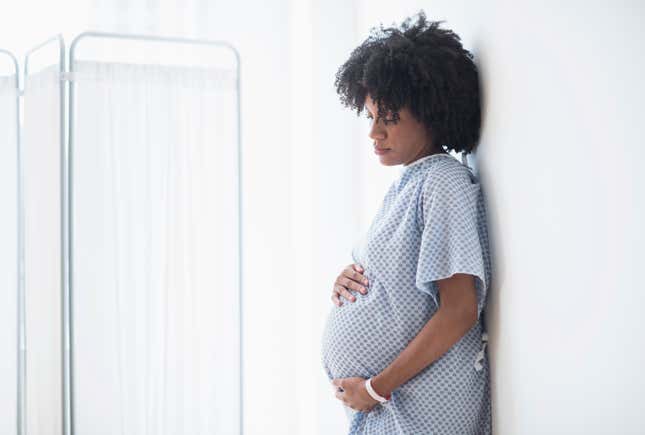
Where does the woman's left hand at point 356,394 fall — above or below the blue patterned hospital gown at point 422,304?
below

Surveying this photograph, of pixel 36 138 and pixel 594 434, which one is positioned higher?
pixel 36 138

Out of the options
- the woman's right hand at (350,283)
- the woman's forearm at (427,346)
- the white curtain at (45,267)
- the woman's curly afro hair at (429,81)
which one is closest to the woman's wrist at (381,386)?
the woman's forearm at (427,346)

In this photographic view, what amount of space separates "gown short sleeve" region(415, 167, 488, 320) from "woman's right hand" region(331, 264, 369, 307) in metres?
0.16

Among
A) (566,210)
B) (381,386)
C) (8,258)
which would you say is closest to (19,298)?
(8,258)

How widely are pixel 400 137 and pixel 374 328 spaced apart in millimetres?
360

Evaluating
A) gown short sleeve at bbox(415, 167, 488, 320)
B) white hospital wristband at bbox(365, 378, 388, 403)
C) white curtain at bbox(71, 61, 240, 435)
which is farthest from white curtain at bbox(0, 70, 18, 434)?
gown short sleeve at bbox(415, 167, 488, 320)

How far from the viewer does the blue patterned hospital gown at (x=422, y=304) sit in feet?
3.49

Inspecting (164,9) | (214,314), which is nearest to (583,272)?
(214,314)

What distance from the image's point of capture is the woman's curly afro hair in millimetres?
1136

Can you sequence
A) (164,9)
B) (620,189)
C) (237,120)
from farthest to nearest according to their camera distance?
(164,9), (237,120), (620,189)

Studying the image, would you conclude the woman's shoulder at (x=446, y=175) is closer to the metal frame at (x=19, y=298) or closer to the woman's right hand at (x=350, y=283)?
the woman's right hand at (x=350, y=283)

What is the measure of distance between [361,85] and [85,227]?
1.08m

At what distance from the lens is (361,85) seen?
1.22 m

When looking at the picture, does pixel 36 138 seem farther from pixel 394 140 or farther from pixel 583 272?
pixel 583 272
